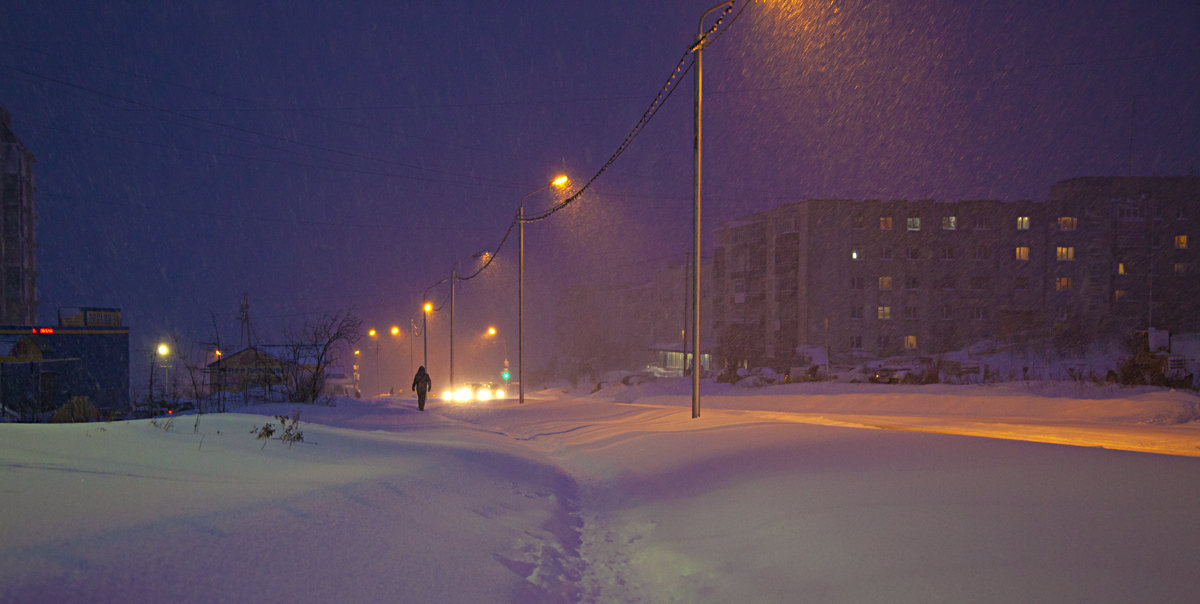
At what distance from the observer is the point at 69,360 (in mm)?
30469

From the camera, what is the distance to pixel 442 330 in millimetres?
152125

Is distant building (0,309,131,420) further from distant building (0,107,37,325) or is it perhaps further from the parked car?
the parked car

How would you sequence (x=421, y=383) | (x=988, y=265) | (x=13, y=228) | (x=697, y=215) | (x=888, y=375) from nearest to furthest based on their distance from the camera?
(x=697, y=215)
(x=421, y=383)
(x=888, y=375)
(x=13, y=228)
(x=988, y=265)

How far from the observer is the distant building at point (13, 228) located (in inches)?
1817

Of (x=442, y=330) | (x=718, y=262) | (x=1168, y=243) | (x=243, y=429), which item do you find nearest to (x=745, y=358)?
(x=718, y=262)

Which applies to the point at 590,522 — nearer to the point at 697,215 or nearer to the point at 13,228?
the point at 697,215

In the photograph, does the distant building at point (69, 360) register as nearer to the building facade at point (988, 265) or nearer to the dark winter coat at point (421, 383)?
the dark winter coat at point (421, 383)

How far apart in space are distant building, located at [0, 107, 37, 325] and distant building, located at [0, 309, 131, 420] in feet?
69.7

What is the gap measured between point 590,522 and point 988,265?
52.3 m

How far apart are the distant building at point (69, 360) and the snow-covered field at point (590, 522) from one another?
27342mm

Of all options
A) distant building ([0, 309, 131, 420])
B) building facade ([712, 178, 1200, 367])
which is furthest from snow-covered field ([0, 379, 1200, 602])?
building facade ([712, 178, 1200, 367])

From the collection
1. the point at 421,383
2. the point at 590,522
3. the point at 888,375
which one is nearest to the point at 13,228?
the point at 421,383

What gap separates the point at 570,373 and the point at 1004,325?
50614 mm

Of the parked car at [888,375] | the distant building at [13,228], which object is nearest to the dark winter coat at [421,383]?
the parked car at [888,375]
